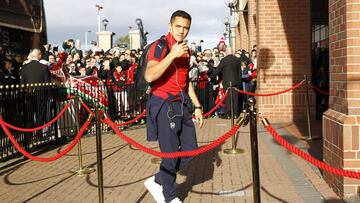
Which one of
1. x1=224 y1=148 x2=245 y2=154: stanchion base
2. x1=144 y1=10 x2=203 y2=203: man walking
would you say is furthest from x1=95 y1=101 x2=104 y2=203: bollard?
x1=224 y1=148 x2=245 y2=154: stanchion base

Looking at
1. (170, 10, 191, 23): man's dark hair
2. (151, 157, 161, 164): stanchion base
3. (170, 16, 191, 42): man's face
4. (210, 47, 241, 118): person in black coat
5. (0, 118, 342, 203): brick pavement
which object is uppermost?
(170, 10, 191, 23): man's dark hair

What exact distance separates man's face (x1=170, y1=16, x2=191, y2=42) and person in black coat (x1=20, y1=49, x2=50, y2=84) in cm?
631

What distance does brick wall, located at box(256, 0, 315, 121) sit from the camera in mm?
11953

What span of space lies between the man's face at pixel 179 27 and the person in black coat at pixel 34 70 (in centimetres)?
631

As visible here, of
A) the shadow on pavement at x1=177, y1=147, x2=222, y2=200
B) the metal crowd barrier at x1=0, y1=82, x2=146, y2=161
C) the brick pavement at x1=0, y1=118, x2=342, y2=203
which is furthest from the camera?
the metal crowd barrier at x1=0, y1=82, x2=146, y2=161

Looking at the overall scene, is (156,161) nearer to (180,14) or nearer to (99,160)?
(99,160)

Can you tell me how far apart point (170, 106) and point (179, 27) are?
81 centimetres

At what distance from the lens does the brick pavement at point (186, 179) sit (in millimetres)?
5836

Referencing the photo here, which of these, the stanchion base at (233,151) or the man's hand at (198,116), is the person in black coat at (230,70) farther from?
the man's hand at (198,116)

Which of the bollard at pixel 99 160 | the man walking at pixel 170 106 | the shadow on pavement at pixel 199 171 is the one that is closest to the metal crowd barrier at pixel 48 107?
the shadow on pavement at pixel 199 171

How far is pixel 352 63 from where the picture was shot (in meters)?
5.20

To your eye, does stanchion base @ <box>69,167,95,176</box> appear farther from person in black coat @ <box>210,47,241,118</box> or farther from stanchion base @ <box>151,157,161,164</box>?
person in black coat @ <box>210,47,241,118</box>

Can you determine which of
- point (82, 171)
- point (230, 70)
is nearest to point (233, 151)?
point (82, 171)

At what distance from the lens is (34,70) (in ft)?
34.7
